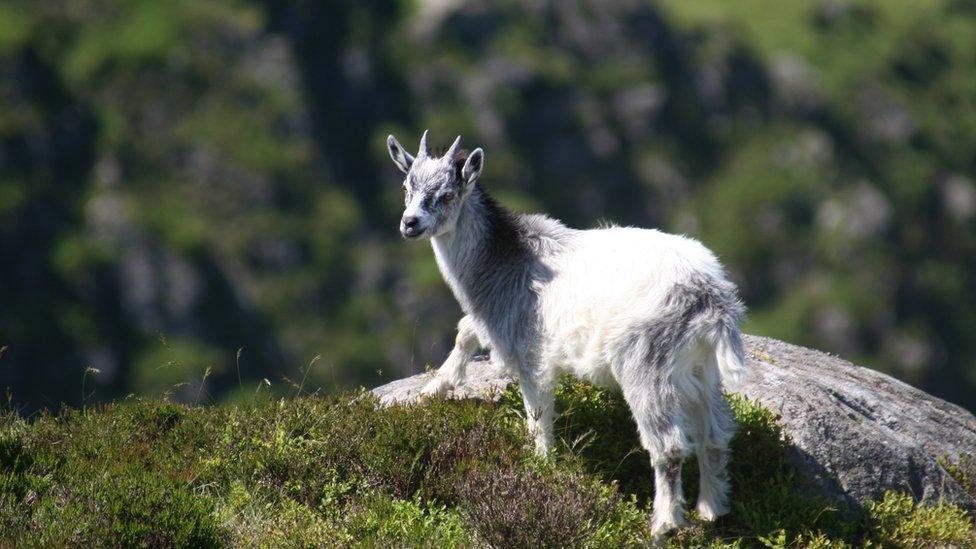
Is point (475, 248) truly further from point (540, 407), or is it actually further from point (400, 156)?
point (540, 407)

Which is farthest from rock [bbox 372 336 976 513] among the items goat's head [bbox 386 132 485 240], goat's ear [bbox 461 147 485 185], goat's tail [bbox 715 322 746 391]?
goat's ear [bbox 461 147 485 185]

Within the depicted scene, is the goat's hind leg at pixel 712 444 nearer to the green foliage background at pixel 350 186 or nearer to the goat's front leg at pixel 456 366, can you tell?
the goat's front leg at pixel 456 366

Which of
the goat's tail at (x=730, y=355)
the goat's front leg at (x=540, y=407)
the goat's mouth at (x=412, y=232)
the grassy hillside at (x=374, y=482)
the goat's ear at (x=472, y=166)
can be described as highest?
the goat's ear at (x=472, y=166)

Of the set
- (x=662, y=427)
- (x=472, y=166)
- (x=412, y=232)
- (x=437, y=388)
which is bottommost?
(x=437, y=388)

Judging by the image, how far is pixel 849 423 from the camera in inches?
484

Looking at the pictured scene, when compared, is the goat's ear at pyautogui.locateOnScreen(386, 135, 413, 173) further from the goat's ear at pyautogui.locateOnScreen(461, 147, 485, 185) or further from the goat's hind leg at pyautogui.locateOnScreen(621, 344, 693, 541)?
the goat's hind leg at pyautogui.locateOnScreen(621, 344, 693, 541)

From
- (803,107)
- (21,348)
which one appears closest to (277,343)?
(21,348)

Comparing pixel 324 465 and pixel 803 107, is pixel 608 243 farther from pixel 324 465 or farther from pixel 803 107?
pixel 803 107

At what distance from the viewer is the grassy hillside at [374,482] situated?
9391 mm

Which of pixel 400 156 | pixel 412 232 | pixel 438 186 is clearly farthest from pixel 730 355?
pixel 400 156

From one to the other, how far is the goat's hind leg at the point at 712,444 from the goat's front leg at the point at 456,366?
289 centimetres

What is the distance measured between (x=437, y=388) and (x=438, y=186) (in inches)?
93.9

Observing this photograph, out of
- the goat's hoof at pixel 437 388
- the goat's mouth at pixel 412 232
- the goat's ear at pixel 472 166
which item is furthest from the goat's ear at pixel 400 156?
the goat's hoof at pixel 437 388

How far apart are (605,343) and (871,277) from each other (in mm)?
181262
